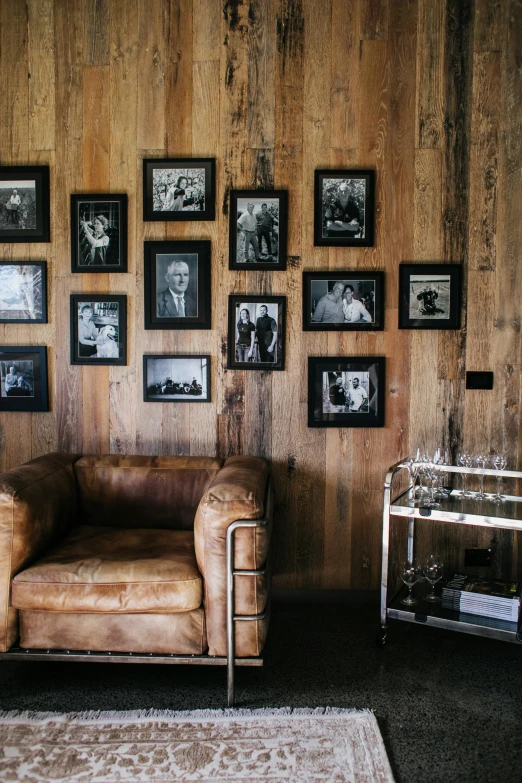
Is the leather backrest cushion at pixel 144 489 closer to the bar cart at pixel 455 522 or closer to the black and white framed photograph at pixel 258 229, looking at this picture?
the bar cart at pixel 455 522

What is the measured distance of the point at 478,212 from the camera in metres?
3.09

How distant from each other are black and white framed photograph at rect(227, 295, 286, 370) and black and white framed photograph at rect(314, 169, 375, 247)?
18.5 inches

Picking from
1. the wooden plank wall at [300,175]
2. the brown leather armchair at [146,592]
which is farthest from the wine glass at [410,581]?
the brown leather armchair at [146,592]

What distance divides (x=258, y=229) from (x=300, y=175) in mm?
377

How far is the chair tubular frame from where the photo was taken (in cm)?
221

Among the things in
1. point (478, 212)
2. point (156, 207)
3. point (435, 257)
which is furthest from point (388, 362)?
point (156, 207)

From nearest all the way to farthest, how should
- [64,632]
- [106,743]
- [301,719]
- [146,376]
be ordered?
1. [106,743]
2. [301,719]
3. [64,632]
4. [146,376]

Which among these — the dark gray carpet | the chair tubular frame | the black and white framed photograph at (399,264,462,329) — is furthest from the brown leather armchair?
the black and white framed photograph at (399,264,462,329)

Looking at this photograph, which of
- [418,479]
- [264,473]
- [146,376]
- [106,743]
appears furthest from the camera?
[146,376]

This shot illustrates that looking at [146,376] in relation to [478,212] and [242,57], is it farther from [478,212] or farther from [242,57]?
[478,212]

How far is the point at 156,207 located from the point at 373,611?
99.8 inches

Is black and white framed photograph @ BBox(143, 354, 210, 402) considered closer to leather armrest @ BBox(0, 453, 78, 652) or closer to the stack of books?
leather armrest @ BBox(0, 453, 78, 652)

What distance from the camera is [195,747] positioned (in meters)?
1.99

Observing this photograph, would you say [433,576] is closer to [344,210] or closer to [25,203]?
[344,210]
